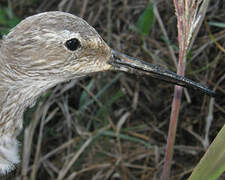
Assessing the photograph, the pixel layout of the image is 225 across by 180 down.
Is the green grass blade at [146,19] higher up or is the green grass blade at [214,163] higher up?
Answer: the green grass blade at [146,19]

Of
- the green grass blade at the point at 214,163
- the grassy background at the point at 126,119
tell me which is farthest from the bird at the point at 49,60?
the grassy background at the point at 126,119

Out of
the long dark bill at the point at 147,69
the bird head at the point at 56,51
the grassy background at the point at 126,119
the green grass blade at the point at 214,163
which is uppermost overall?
the bird head at the point at 56,51

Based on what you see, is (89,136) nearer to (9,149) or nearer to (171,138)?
(9,149)

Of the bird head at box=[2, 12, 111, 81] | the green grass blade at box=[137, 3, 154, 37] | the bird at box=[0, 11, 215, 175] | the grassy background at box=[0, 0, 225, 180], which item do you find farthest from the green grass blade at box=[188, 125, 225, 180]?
the green grass blade at box=[137, 3, 154, 37]

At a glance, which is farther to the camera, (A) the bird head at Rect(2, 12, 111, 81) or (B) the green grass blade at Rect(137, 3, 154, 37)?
(B) the green grass blade at Rect(137, 3, 154, 37)

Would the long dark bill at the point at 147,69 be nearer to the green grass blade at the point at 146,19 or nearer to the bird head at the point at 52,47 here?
the bird head at the point at 52,47

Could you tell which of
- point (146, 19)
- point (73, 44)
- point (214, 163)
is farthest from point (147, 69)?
point (146, 19)

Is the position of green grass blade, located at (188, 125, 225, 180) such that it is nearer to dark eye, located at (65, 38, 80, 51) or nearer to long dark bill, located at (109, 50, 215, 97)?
long dark bill, located at (109, 50, 215, 97)

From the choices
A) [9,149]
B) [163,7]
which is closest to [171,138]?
[9,149]
